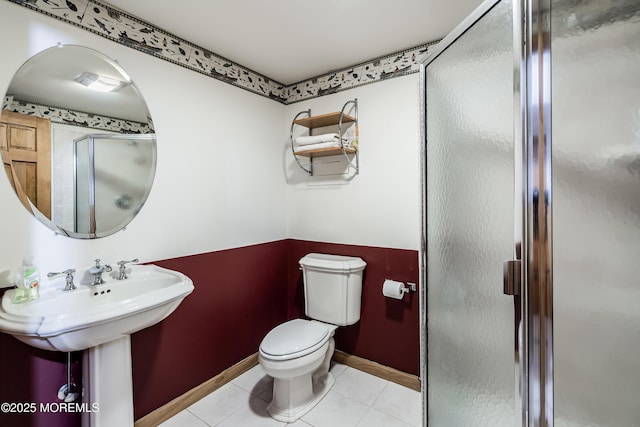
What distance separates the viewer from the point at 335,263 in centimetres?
192

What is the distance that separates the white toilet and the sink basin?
0.66 meters

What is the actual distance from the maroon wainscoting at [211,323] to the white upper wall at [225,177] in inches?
5.4

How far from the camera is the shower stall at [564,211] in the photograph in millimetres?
639

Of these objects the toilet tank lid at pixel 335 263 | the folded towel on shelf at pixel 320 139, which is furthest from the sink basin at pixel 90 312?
the folded towel on shelf at pixel 320 139

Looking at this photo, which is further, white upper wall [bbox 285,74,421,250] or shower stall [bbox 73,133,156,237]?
white upper wall [bbox 285,74,421,250]

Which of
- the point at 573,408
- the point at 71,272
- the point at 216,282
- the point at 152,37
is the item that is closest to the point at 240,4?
the point at 152,37

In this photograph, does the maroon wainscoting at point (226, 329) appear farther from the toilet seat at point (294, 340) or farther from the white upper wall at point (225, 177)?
the toilet seat at point (294, 340)

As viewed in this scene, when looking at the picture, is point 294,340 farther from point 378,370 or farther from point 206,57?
point 206,57

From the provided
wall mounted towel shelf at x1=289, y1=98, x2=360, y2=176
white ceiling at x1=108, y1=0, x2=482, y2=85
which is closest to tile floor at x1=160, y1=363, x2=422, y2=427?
wall mounted towel shelf at x1=289, y1=98, x2=360, y2=176

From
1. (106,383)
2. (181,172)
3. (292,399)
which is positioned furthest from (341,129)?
(106,383)

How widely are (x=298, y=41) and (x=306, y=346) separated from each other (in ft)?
5.98

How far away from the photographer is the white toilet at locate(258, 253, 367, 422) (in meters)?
1.54

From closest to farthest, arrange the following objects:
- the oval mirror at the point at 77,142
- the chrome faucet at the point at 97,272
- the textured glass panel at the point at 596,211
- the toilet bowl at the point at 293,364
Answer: the textured glass panel at the point at 596,211 < the oval mirror at the point at 77,142 < the chrome faucet at the point at 97,272 < the toilet bowl at the point at 293,364

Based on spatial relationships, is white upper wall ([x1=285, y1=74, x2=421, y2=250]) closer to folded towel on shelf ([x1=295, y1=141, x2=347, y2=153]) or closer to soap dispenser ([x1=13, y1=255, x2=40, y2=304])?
folded towel on shelf ([x1=295, y1=141, x2=347, y2=153])
